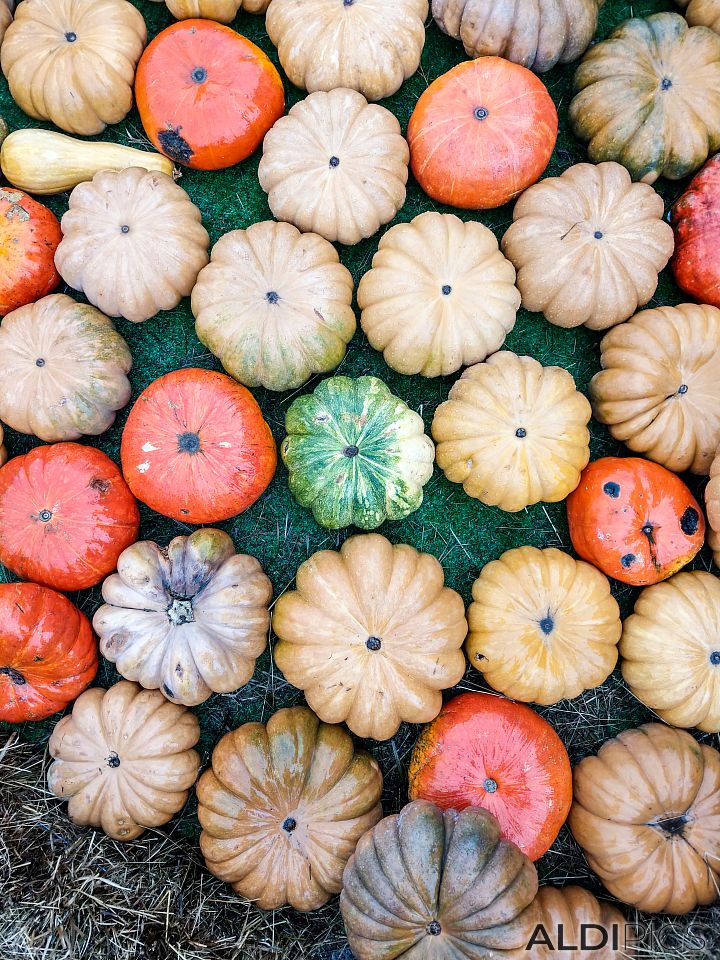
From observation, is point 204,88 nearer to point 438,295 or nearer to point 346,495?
point 438,295

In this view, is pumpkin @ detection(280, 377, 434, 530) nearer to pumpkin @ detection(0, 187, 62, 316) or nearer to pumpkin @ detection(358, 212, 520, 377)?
pumpkin @ detection(358, 212, 520, 377)

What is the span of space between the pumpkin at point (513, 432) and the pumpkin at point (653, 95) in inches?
66.6

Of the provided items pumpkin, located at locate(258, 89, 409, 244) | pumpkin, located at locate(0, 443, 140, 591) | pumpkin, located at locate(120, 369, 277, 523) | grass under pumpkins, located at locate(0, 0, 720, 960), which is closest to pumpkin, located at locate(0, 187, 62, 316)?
grass under pumpkins, located at locate(0, 0, 720, 960)

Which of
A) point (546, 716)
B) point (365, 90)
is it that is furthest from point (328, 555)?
point (365, 90)

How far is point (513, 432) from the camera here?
13.4 ft

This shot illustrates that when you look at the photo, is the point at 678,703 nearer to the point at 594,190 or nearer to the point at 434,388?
the point at 434,388

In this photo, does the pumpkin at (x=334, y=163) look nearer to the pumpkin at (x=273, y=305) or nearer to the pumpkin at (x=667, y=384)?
the pumpkin at (x=273, y=305)

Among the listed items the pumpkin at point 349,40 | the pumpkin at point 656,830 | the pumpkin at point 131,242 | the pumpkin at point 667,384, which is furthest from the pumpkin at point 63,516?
the pumpkin at point 656,830

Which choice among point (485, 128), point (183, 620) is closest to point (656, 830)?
point (183, 620)

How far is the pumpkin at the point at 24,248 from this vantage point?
14.7 ft

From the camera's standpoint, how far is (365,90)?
15.0 feet

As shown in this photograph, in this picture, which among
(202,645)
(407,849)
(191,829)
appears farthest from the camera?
(191,829)

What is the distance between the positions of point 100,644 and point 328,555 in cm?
159

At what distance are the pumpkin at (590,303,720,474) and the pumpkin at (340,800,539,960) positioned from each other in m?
2.61
